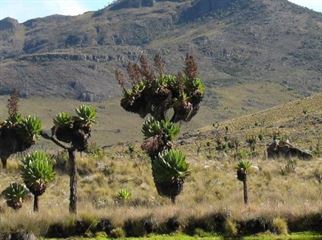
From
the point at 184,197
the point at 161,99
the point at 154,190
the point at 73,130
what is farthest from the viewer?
the point at 154,190

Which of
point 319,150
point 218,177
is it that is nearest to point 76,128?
point 218,177

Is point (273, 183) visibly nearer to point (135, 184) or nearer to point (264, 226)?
point (135, 184)

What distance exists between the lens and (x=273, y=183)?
3919 centimetres

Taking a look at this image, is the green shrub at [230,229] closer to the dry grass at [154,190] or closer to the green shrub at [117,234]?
the dry grass at [154,190]

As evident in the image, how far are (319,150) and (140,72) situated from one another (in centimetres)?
2886

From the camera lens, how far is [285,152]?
51.3 metres

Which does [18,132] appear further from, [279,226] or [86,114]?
[279,226]

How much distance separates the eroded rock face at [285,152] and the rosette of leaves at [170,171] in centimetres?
2167

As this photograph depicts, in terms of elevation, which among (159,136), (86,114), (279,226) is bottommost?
(279,226)

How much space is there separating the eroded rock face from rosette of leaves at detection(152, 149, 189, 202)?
21.7 meters

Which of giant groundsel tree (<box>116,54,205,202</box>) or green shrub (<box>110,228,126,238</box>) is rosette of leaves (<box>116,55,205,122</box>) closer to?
giant groundsel tree (<box>116,54,205,202</box>)

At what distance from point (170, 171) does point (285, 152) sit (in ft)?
78.7

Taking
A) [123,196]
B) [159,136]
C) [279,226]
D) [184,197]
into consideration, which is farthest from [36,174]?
[279,226]

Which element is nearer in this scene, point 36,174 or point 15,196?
point 36,174
